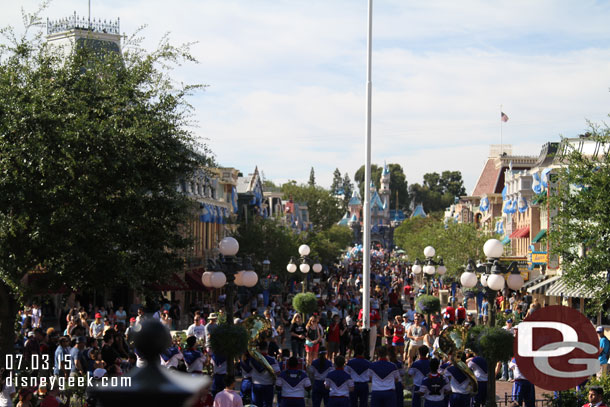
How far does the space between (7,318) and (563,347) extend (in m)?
9.37

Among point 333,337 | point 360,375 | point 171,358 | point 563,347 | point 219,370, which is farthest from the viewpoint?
point 333,337

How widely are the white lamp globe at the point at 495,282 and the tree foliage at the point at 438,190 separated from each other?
532 ft

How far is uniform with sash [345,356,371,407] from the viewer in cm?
1235

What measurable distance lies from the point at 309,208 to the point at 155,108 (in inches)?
3530

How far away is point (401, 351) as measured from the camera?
20391mm

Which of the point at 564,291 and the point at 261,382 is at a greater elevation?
the point at 564,291

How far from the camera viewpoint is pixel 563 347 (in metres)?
10.7

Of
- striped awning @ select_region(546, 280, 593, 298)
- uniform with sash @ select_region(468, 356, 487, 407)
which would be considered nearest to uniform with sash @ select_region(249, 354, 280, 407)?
uniform with sash @ select_region(468, 356, 487, 407)

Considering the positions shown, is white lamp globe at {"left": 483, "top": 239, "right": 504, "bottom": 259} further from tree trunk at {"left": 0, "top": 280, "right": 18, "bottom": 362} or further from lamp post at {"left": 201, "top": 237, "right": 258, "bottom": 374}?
tree trunk at {"left": 0, "top": 280, "right": 18, "bottom": 362}

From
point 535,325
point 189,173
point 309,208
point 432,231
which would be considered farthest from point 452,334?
point 309,208

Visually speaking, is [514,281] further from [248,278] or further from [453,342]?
[248,278]

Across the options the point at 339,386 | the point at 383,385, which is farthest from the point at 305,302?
the point at 339,386

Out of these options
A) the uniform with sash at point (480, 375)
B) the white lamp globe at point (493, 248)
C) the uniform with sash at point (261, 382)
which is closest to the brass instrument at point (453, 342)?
the uniform with sash at point (480, 375)

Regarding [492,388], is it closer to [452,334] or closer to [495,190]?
[452,334]
